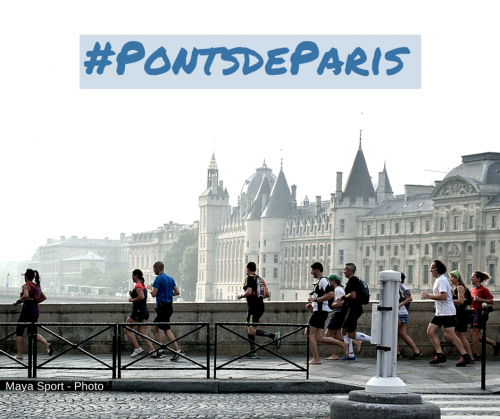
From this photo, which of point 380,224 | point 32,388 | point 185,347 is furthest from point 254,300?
point 380,224

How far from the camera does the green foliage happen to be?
17125 centimetres

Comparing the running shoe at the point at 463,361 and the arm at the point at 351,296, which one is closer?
the arm at the point at 351,296

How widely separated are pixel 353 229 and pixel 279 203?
19.7 metres

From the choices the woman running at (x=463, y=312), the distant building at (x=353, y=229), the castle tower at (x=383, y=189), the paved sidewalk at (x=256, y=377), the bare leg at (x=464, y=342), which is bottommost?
the paved sidewalk at (x=256, y=377)

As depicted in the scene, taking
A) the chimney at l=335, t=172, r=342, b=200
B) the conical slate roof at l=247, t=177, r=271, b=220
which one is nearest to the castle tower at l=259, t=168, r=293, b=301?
the conical slate roof at l=247, t=177, r=271, b=220

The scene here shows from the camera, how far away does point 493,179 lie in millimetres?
95562

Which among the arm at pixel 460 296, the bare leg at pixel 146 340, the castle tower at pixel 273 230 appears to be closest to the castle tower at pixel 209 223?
the castle tower at pixel 273 230

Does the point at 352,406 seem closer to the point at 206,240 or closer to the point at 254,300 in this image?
the point at 254,300

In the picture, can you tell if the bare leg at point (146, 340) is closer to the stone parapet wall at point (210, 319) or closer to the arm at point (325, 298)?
the stone parapet wall at point (210, 319)

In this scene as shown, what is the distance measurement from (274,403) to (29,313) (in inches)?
208

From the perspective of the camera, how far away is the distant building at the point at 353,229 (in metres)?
96.9

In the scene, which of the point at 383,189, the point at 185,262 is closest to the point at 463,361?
the point at 383,189

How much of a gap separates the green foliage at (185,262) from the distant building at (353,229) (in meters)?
4.68

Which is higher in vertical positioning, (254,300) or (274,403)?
(254,300)
